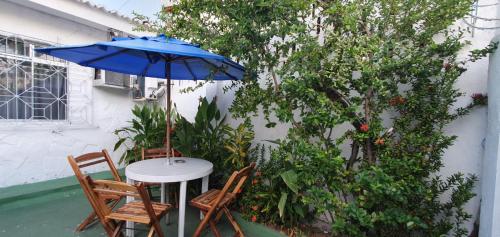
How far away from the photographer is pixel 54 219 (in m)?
3.35

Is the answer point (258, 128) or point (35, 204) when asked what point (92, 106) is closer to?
point (35, 204)

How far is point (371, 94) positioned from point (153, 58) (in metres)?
2.62

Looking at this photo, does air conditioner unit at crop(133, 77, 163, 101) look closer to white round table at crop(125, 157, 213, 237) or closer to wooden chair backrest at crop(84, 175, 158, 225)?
white round table at crop(125, 157, 213, 237)

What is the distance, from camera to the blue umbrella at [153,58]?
7.68 feet

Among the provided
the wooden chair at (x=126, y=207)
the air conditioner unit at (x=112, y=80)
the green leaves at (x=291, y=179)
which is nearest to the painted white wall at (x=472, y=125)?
the green leaves at (x=291, y=179)

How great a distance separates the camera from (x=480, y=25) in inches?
102

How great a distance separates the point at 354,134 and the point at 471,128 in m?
1.23

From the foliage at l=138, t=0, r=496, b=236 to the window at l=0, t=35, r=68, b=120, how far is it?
129 inches

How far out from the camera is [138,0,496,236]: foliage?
7.43 ft

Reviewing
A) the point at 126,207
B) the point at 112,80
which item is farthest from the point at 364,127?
the point at 112,80

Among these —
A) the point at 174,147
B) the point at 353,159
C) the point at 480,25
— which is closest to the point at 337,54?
the point at 353,159

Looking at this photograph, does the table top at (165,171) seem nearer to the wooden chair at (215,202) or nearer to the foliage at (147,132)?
the wooden chair at (215,202)

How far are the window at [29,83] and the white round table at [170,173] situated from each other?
2604 mm

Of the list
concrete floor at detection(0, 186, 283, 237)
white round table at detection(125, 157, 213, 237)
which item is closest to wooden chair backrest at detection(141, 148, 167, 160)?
white round table at detection(125, 157, 213, 237)
